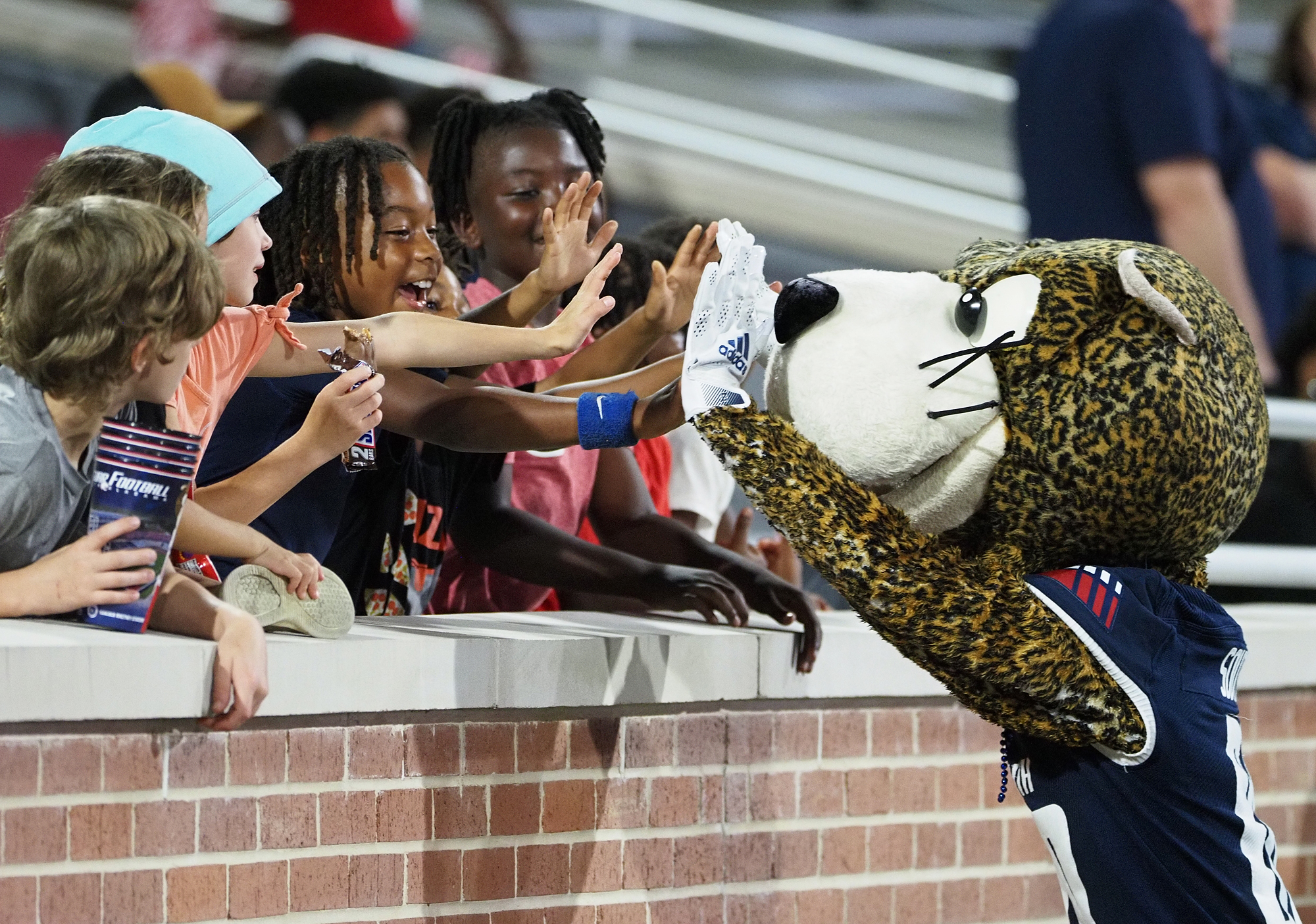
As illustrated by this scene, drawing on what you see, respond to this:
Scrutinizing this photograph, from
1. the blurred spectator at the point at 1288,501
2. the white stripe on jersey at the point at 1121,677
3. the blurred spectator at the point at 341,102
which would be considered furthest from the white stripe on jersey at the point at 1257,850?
the blurred spectator at the point at 341,102

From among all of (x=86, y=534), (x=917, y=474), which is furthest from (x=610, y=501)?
(x=86, y=534)

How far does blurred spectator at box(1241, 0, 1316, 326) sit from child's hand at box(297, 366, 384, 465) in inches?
127

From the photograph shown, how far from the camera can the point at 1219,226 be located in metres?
4.44

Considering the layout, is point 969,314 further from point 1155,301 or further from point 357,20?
point 357,20

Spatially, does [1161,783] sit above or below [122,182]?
below

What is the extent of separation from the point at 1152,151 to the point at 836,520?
2.36 metres

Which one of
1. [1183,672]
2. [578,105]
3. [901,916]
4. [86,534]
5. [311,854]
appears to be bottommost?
[901,916]

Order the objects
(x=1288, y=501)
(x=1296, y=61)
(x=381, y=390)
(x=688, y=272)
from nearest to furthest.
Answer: (x=381, y=390) < (x=688, y=272) < (x=1288, y=501) < (x=1296, y=61)

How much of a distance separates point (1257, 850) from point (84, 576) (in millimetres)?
1581

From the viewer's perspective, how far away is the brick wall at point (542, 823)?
2318mm

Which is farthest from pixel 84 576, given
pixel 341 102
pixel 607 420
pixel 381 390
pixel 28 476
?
pixel 341 102

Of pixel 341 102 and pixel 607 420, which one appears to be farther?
pixel 341 102

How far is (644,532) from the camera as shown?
3545mm

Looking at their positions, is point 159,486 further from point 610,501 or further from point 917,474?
point 610,501
